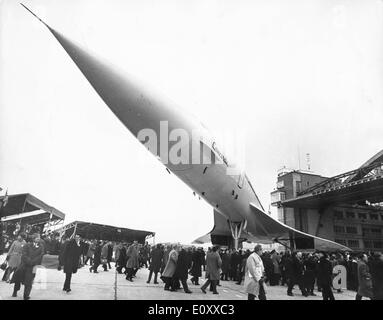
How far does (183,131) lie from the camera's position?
7.78m

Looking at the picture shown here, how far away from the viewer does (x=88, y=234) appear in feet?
97.3

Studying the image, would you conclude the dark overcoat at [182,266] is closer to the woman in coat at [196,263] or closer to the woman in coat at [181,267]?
the woman in coat at [181,267]

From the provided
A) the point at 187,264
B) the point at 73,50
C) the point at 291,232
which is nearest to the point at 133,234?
Answer: the point at 291,232

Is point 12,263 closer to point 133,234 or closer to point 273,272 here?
point 273,272

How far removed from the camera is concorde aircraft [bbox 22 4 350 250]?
6469 millimetres

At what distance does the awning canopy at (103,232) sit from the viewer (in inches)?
1000

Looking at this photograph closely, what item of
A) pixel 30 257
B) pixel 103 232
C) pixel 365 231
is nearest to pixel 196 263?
pixel 30 257

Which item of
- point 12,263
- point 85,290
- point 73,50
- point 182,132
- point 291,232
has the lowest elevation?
point 85,290

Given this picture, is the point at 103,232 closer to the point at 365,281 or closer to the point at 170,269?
the point at 170,269

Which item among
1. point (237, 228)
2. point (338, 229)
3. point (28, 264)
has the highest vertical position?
point (338, 229)

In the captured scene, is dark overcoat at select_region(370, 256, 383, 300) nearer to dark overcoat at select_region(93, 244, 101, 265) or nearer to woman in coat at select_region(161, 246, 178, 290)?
woman in coat at select_region(161, 246, 178, 290)

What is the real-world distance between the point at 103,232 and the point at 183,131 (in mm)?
24497

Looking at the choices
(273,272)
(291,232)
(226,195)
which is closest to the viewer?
(226,195)
